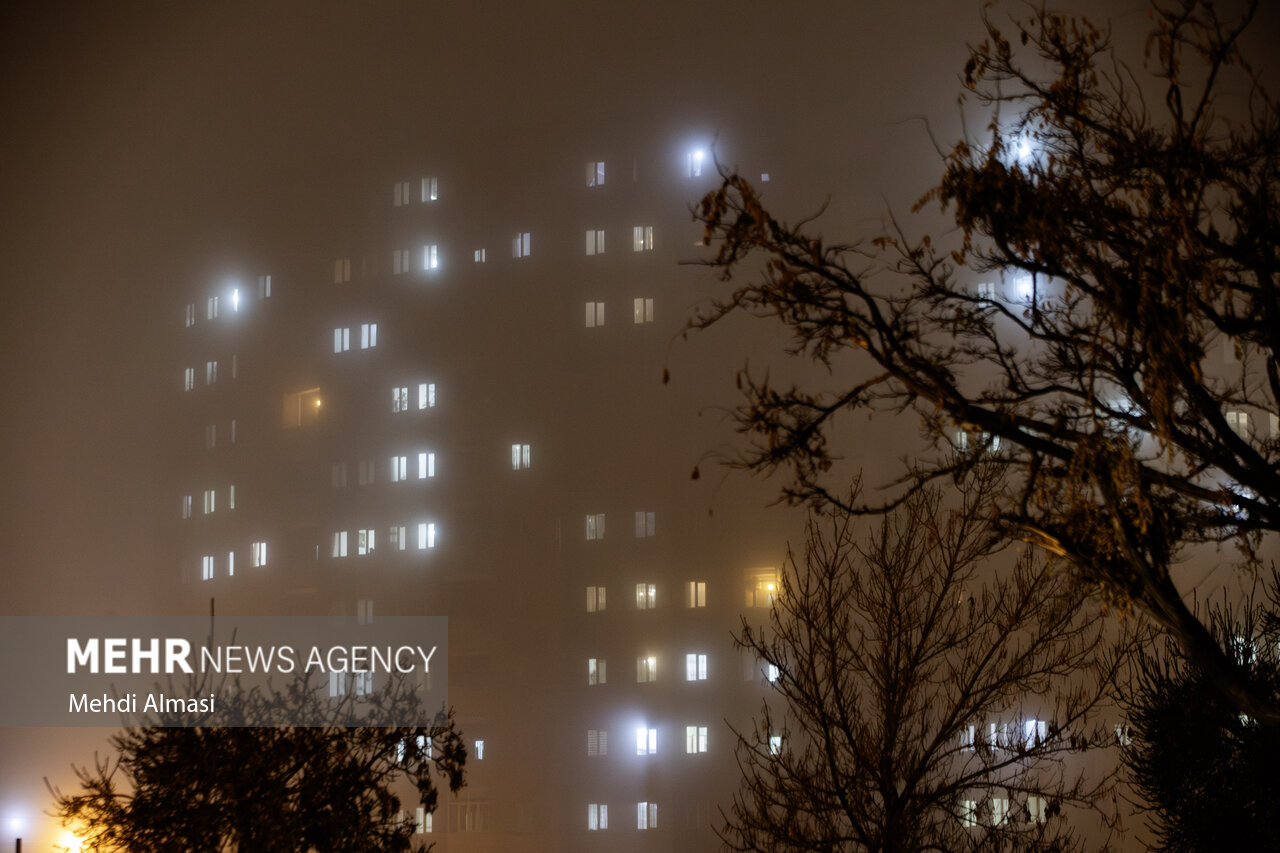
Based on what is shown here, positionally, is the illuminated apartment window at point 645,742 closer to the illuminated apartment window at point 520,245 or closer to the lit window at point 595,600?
the lit window at point 595,600

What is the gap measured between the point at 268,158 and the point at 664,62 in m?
25.5

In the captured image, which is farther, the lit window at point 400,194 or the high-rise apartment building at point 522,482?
the lit window at point 400,194

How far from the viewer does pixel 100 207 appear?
8594 centimetres

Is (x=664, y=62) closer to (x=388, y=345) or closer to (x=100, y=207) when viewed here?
(x=388, y=345)

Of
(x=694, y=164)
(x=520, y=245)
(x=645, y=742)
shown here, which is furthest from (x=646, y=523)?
(x=694, y=164)

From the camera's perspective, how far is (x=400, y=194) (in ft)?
202

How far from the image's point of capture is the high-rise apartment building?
50344mm

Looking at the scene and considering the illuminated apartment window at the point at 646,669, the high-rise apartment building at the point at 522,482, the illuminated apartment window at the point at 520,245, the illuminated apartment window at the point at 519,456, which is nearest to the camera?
the high-rise apartment building at the point at 522,482

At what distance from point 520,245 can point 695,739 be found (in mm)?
24941

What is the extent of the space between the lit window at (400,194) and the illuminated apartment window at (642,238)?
1356 centimetres

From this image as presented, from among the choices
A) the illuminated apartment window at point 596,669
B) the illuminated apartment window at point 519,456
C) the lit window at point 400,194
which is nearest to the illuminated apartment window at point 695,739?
the illuminated apartment window at point 596,669

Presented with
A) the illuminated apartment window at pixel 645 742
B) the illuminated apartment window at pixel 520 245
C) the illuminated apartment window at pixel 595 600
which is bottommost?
the illuminated apartment window at pixel 645 742

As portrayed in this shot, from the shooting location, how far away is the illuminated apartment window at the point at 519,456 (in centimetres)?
5403

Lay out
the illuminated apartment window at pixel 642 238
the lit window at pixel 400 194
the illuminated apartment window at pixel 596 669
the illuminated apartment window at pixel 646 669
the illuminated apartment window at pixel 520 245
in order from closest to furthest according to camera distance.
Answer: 1. the illuminated apartment window at pixel 646 669
2. the illuminated apartment window at pixel 596 669
3. the illuminated apartment window at pixel 642 238
4. the illuminated apartment window at pixel 520 245
5. the lit window at pixel 400 194
